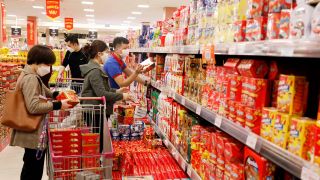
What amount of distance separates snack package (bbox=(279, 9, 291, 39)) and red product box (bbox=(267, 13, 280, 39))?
40 mm

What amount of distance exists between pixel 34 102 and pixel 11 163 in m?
2.62

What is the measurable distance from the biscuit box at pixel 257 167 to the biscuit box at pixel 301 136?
256 mm

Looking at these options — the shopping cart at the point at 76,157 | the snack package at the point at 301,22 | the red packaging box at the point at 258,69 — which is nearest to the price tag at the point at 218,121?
the red packaging box at the point at 258,69

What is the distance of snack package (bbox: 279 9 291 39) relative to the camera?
4.78 feet

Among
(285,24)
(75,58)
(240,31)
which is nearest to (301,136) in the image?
(285,24)

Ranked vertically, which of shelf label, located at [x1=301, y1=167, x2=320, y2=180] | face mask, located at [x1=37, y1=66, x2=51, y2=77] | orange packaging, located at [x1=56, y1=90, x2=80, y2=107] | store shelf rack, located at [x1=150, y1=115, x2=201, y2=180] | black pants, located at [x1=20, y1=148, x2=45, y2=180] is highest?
face mask, located at [x1=37, y1=66, x2=51, y2=77]

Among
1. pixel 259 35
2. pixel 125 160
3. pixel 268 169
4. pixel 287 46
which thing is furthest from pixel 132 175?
pixel 287 46

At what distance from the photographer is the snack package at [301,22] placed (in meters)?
1.33

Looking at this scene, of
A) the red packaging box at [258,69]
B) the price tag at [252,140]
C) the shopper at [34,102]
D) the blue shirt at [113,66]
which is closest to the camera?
the price tag at [252,140]

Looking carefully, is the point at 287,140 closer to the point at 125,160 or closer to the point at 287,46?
the point at 287,46

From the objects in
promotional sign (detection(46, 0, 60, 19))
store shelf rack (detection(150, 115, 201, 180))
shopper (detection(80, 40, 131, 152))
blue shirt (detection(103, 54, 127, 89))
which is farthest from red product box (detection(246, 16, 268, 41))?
promotional sign (detection(46, 0, 60, 19))

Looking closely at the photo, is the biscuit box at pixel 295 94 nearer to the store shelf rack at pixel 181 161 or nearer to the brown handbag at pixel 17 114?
the store shelf rack at pixel 181 161

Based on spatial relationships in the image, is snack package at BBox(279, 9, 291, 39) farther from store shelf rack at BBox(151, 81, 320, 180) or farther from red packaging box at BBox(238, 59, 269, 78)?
store shelf rack at BBox(151, 81, 320, 180)

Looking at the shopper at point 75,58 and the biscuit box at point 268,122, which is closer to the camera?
the biscuit box at point 268,122
